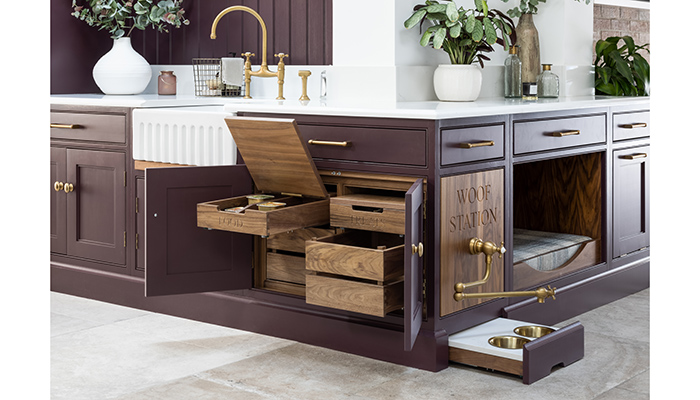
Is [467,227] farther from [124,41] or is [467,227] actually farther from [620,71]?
[124,41]

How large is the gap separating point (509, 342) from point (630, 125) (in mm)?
1385

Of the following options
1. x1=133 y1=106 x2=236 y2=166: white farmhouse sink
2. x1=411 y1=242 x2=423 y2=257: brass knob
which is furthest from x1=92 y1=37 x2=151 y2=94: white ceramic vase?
x1=411 y1=242 x2=423 y2=257: brass knob

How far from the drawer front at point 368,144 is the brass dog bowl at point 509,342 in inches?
25.5

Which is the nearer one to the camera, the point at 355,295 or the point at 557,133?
the point at 355,295

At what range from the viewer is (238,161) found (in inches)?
121

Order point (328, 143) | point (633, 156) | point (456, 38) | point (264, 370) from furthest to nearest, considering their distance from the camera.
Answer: point (633, 156)
point (456, 38)
point (328, 143)
point (264, 370)

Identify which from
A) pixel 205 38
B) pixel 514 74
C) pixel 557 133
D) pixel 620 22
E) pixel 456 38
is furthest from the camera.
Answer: pixel 620 22

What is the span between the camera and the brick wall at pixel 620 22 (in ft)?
15.6

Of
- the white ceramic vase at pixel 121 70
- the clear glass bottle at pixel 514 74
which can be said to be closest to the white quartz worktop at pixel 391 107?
the clear glass bottle at pixel 514 74

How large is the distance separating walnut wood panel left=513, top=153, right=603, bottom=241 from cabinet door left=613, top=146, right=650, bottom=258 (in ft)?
0.33

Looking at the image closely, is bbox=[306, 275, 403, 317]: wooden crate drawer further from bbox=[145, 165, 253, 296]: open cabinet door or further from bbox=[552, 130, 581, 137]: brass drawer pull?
bbox=[552, 130, 581, 137]: brass drawer pull

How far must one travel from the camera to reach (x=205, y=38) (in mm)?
4250

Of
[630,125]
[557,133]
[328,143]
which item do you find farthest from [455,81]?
[630,125]
